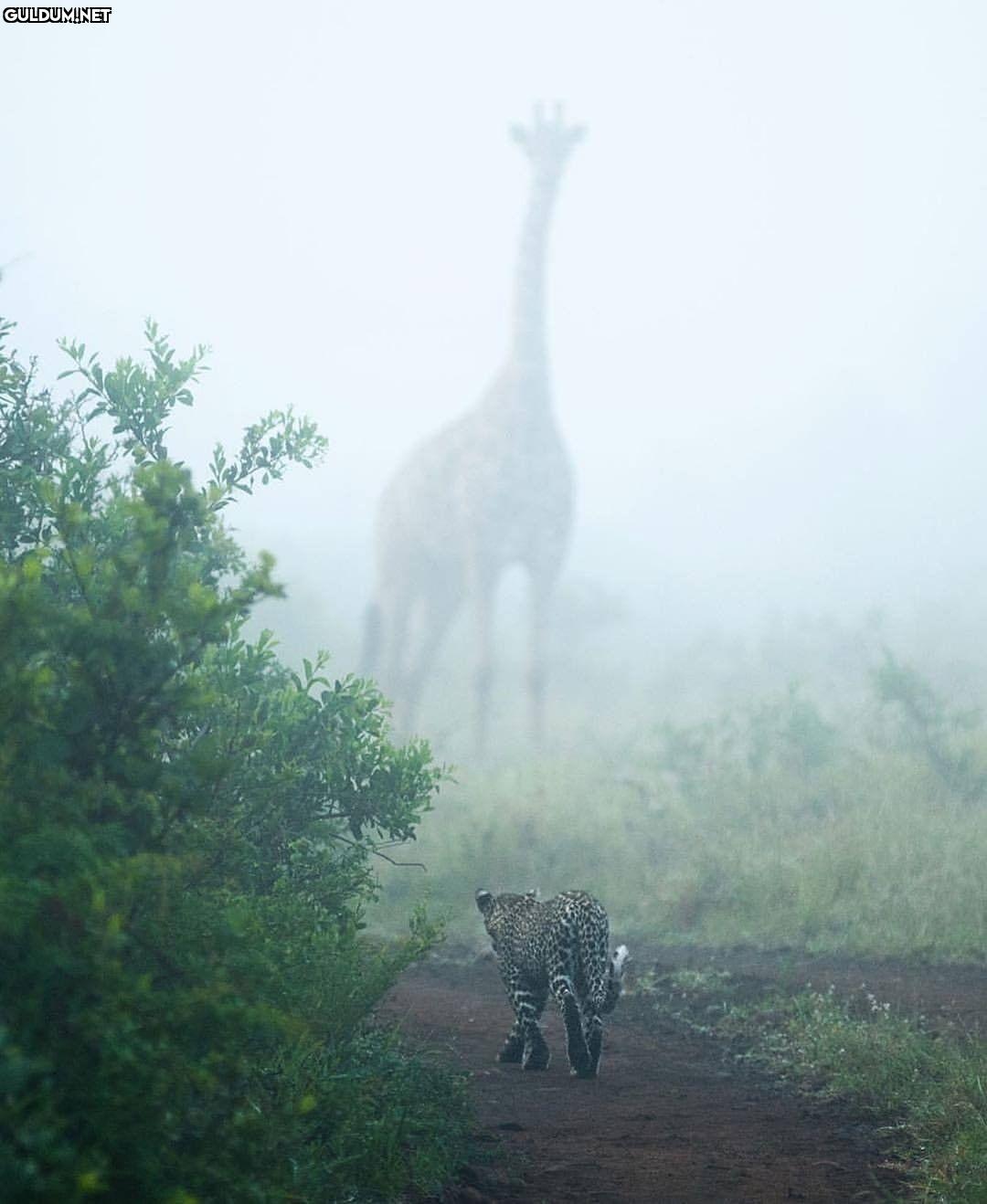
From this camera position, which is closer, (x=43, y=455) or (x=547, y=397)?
(x=43, y=455)

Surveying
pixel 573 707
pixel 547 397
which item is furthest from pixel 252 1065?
pixel 573 707

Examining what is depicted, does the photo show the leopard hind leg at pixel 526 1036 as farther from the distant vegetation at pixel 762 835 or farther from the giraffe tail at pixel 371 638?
the giraffe tail at pixel 371 638

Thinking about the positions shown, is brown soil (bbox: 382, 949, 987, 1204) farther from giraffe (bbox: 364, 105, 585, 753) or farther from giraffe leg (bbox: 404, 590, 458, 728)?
giraffe leg (bbox: 404, 590, 458, 728)

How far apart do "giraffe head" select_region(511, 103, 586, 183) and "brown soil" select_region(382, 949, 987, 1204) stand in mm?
12920

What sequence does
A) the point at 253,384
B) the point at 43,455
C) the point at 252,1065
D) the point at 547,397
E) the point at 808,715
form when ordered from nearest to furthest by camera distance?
the point at 252,1065 → the point at 43,455 → the point at 808,715 → the point at 547,397 → the point at 253,384

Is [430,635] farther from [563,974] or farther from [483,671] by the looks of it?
[563,974]

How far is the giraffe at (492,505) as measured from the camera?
18.4m

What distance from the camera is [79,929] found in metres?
3.32

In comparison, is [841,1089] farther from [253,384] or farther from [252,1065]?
[253,384]

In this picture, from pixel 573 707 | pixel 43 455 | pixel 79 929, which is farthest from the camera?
pixel 573 707

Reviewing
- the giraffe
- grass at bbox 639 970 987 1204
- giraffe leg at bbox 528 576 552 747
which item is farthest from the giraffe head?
grass at bbox 639 970 987 1204

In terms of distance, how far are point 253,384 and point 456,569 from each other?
113 feet

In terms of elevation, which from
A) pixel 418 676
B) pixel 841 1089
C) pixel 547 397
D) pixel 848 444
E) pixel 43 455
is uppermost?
pixel 848 444

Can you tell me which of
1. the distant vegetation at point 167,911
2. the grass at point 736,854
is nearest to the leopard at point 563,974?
the distant vegetation at point 167,911
